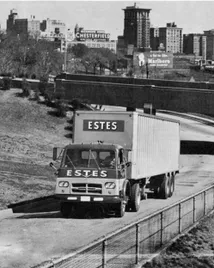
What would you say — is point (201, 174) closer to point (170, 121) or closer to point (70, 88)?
point (170, 121)

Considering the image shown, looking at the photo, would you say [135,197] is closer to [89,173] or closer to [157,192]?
[89,173]

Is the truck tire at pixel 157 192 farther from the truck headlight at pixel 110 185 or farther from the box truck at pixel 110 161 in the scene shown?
the truck headlight at pixel 110 185

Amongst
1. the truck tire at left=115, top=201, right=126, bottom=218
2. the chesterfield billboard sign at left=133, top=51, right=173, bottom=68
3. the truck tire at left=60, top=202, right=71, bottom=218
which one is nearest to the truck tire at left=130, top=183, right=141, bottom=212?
the truck tire at left=115, top=201, right=126, bottom=218

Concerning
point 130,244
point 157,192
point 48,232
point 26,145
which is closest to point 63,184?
point 48,232

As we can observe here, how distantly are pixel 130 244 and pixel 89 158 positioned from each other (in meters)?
9.18

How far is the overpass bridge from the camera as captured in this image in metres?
68.6

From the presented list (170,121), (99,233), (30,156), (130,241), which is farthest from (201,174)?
(130,241)

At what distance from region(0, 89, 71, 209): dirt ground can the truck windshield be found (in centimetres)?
467

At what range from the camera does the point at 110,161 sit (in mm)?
25125

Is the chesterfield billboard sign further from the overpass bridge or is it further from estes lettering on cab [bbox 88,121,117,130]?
estes lettering on cab [bbox 88,121,117,130]

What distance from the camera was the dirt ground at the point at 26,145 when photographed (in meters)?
33.9

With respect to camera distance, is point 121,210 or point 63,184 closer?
point 63,184

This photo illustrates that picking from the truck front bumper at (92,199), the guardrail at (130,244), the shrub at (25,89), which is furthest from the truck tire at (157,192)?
the shrub at (25,89)

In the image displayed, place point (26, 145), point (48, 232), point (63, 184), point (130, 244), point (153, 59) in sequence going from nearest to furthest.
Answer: point (130, 244)
point (48, 232)
point (63, 184)
point (26, 145)
point (153, 59)
